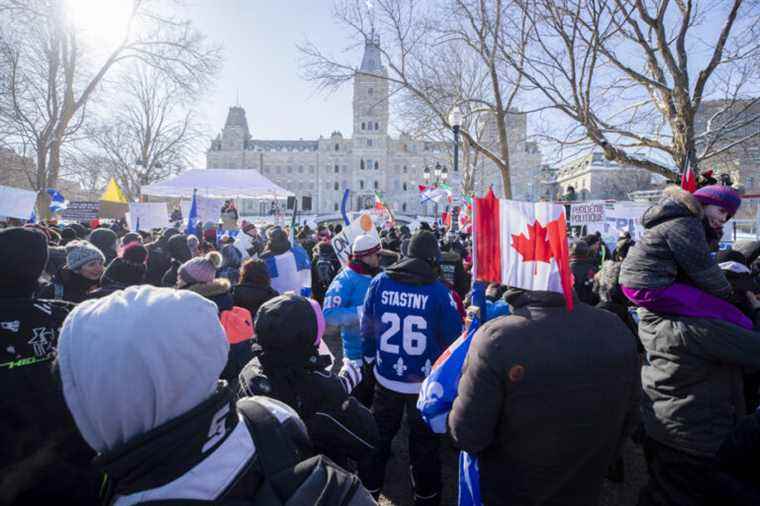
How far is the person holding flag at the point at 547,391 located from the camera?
6.48 feet

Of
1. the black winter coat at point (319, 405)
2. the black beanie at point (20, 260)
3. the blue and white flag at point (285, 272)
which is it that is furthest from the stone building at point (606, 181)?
the black beanie at point (20, 260)

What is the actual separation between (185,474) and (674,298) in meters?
2.48

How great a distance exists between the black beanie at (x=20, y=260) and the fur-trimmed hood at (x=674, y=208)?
3.21 metres

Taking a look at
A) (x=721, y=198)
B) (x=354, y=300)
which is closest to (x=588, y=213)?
(x=354, y=300)

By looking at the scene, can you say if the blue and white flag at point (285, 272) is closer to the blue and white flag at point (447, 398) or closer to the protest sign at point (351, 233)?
the protest sign at point (351, 233)

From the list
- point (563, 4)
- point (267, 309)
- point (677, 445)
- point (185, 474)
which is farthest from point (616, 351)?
point (563, 4)

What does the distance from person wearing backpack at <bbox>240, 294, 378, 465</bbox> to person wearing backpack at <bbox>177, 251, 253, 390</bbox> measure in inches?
56.0

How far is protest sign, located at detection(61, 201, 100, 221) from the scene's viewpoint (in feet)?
42.1

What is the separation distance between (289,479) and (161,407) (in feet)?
1.15

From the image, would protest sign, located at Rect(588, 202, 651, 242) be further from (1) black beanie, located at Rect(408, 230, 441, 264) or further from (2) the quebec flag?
(2) the quebec flag

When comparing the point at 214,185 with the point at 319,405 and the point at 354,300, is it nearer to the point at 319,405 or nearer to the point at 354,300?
the point at 354,300

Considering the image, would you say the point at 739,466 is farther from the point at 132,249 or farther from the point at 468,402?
the point at 132,249

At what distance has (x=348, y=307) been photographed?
436 cm

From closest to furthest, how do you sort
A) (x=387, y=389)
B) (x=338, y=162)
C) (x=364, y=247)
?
(x=387, y=389) < (x=364, y=247) < (x=338, y=162)
